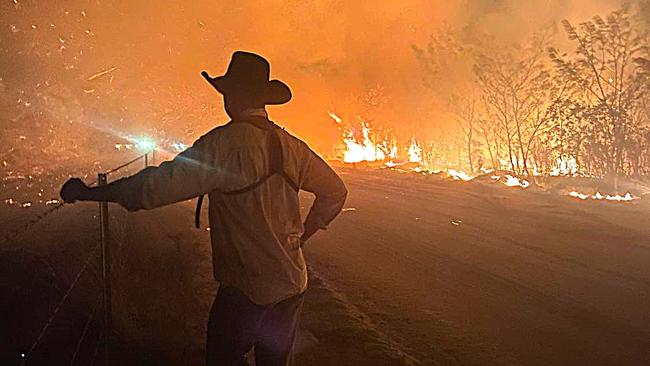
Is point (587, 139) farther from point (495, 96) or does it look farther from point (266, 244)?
point (266, 244)

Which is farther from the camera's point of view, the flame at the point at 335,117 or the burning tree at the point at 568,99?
the flame at the point at 335,117

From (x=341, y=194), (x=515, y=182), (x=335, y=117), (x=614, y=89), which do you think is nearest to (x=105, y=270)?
(x=341, y=194)

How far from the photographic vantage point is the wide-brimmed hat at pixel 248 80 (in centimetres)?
270

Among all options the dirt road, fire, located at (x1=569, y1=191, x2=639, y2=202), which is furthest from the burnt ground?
fire, located at (x1=569, y1=191, x2=639, y2=202)

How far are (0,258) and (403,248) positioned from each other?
5698 mm

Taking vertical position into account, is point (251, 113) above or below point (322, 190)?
above

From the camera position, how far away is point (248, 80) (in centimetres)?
271

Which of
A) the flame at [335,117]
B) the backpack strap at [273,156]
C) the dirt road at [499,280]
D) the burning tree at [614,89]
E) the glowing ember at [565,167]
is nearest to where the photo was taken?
the backpack strap at [273,156]

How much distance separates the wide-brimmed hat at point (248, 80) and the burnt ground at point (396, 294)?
2.60 metres

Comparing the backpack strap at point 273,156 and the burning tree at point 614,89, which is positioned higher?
the burning tree at point 614,89

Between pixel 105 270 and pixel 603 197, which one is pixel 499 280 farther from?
pixel 603 197

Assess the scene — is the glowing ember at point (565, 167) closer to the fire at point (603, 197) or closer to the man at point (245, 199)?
the fire at point (603, 197)

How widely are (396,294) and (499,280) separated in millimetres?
1503

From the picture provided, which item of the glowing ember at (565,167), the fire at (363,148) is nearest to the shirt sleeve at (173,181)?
the glowing ember at (565,167)
